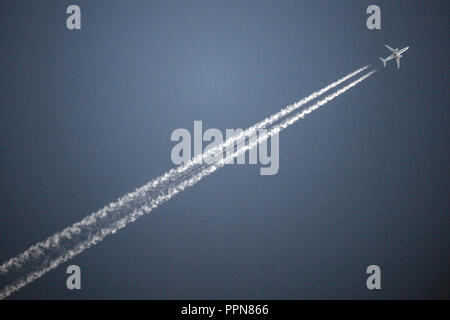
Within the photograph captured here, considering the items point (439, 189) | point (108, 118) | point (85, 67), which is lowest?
point (439, 189)

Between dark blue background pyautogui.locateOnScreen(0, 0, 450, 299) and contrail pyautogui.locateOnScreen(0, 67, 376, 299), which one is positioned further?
dark blue background pyautogui.locateOnScreen(0, 0, 450, 299)

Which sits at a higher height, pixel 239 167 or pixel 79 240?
pixel 239 167

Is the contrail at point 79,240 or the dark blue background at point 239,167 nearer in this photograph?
the contrail at point 79,240

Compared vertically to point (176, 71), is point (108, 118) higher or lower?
lower

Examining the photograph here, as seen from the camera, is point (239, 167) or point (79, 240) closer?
point (79, 240)
